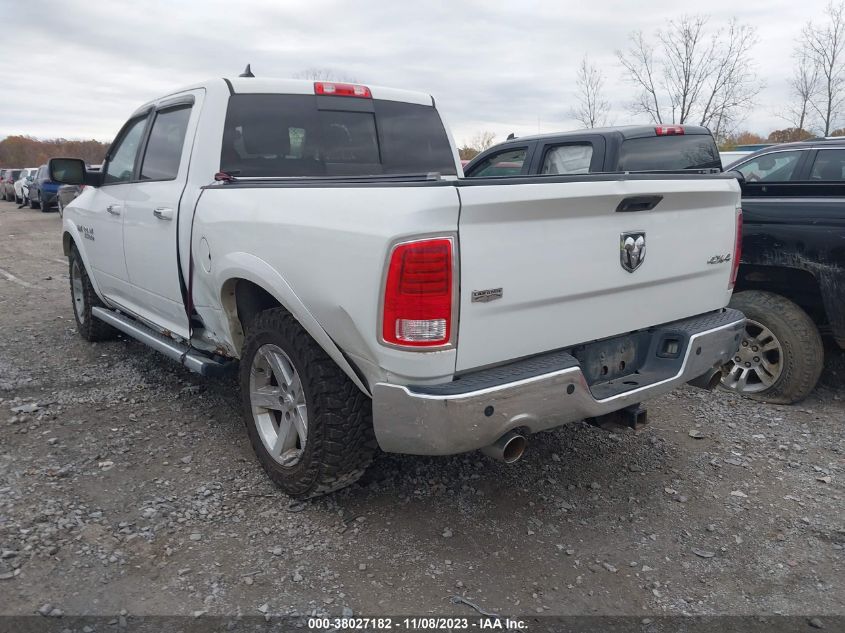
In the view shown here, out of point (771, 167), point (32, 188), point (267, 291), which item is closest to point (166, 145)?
point (267, 291)

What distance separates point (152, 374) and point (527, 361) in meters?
3.54

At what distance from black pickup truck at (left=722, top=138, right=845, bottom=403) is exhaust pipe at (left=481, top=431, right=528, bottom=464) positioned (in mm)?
2824

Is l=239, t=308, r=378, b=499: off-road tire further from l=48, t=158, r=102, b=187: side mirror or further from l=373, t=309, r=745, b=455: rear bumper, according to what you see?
l=48, t=158, r=102, b=187: side mirror

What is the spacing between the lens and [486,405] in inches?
99.6

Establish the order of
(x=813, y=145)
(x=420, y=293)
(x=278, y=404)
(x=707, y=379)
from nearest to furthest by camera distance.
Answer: (x=420, y=293), (x=278, y=404), (x=707, y=379), (x=813, y=145)

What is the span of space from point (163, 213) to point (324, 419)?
70.5 inches

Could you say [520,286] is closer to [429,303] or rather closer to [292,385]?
[429,303]

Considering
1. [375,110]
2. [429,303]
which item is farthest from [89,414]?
[429,303]

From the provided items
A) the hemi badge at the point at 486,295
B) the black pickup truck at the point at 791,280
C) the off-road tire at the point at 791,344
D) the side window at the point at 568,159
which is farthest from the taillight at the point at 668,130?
the hemi badge at the point at 486,295

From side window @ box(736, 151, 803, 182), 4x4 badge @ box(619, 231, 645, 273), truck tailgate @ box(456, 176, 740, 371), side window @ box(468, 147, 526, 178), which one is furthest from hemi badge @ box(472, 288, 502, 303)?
side window @ box(468, 147, 526, 178)

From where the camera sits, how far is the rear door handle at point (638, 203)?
116 inches

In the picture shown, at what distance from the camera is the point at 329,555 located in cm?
296

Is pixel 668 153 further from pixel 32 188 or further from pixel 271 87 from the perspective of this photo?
pixel 32 188

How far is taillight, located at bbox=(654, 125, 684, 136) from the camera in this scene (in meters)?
5.92
